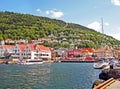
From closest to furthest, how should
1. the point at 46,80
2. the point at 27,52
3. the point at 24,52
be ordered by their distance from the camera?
the point at 46,80 < the point at 27,52 < the point at 24,52

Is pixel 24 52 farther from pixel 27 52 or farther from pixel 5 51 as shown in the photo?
pixel 5 51

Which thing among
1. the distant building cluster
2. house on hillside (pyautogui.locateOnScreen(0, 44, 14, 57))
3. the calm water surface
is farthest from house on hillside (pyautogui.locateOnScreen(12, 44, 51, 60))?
the calm water surface

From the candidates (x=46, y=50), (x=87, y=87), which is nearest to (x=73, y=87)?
(x=87, y=87)

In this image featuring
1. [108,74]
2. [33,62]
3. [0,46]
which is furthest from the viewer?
[0,46]

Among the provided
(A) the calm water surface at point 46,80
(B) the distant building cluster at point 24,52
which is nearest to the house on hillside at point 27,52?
(B) the distant building cluster at point 24,52

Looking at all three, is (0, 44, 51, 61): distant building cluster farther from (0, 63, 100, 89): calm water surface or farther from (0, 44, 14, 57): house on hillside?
(0, 63, 100, 89): calm water surface

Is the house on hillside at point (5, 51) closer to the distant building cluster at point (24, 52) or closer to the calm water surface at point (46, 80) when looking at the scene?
the distant building cluster at point (24, 52)

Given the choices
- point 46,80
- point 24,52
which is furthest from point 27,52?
point 46,80

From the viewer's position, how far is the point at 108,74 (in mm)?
40750

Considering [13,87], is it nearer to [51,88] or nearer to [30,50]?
[51,88]

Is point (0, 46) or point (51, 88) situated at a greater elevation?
point (0, 46)

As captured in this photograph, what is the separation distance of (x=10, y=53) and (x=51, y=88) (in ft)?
468

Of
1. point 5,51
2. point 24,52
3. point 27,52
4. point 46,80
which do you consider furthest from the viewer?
point 5,51

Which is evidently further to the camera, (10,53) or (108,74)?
(10,53)
